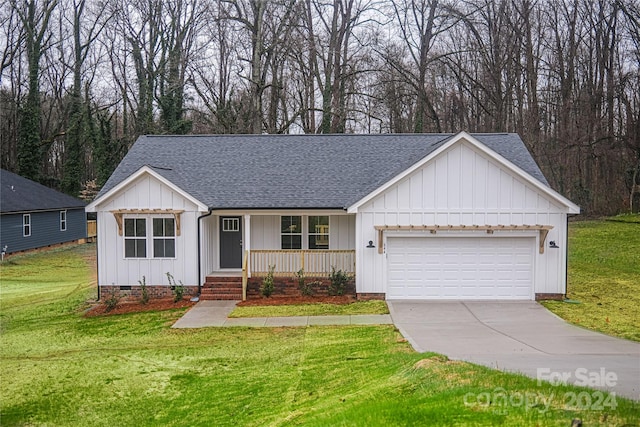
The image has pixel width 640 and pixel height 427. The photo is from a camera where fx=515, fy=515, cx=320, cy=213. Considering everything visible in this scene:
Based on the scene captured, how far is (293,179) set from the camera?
1756 centimetres

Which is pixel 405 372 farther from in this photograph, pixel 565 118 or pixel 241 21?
pixel 565 118

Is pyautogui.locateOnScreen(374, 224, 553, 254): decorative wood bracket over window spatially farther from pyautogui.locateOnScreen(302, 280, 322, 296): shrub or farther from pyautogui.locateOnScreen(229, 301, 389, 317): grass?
pyautogui.locateOnScreen(302, 280, 322, 296): shrub

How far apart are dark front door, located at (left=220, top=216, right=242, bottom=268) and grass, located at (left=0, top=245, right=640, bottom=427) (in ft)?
14.2

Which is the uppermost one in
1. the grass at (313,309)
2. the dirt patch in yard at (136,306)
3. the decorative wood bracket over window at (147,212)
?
the decorative wood bracket over window at (147,212)

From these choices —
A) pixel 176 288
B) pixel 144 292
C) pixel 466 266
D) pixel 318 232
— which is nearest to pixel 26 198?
pixel 144 292

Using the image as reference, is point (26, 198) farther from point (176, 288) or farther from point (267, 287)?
point (267, 287)

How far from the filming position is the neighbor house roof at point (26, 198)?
2715 centimetres

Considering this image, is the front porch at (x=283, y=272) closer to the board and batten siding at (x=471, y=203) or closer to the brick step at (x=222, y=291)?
the brick step at (x=222, y=291)

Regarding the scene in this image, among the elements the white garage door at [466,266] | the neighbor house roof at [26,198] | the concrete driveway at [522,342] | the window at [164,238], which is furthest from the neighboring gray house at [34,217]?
the concrete driveway at [522,342]

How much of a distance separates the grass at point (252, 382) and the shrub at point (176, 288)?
1912 millimetres

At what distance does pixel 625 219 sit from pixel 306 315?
24969mm

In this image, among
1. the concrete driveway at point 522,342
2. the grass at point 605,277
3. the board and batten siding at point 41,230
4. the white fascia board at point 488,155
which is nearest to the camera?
the concrete driveway at point 522,342

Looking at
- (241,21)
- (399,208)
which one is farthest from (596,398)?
(241,21)

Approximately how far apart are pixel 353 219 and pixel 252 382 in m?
9.44
